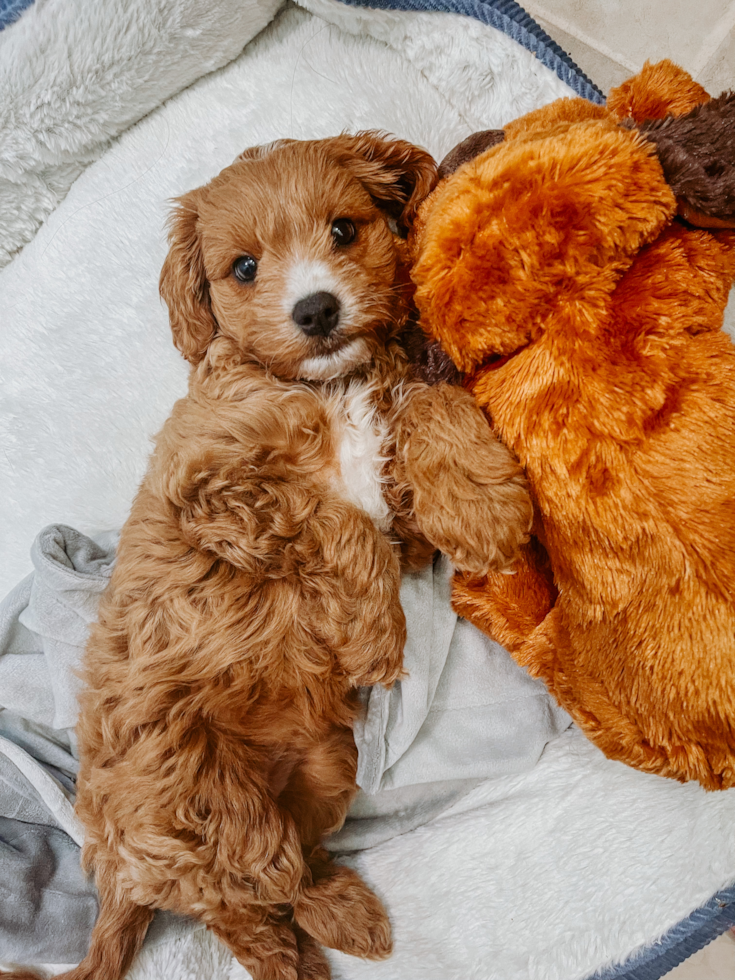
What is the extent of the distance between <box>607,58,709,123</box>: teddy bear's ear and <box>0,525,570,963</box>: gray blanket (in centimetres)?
108

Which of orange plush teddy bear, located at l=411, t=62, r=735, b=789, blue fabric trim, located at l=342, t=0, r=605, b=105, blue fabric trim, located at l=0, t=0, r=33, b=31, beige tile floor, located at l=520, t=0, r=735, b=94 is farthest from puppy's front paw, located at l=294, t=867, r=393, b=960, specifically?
beige tile floor, located at l=520, t=0, r=735, b=94

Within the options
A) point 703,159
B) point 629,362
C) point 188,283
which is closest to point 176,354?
point 188,283

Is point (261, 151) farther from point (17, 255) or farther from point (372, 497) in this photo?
point (17, 255)

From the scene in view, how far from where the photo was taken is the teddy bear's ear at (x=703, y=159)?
1043 millimetres

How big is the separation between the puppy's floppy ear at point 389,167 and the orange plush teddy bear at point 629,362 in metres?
0.30

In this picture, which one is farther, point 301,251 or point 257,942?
point 257,942

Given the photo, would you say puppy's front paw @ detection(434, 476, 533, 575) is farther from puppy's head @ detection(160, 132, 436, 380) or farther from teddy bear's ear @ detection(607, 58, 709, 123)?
teddy bear's ear @ detection(607, 58, 709, 123)

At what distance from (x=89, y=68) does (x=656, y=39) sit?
190 centimetres

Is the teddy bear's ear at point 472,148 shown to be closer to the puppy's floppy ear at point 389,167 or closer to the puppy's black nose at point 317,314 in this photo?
the puppy's floppy ear at point 389,167

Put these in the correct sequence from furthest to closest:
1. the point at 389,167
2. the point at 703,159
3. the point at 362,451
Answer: the point at 389,167
the point at 362,451
the point at 703,159

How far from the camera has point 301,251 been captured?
1.38 m

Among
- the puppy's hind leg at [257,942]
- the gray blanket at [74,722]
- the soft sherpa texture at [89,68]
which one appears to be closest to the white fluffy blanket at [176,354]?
the soft sherpa texture at [89,68]

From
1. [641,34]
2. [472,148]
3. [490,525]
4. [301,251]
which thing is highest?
[641,34]

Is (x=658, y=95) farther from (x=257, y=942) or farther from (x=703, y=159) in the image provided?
(x=257, y=942)
